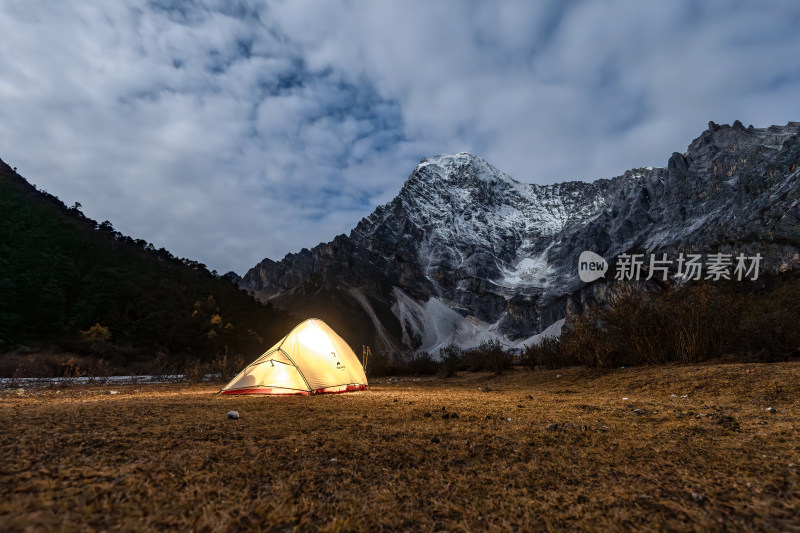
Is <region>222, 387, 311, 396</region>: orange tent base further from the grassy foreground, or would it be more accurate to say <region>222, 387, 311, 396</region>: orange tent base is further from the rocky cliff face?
the rocky cliff face

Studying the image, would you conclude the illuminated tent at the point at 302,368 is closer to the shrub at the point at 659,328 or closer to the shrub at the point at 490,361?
the shrub at the point at 659,328

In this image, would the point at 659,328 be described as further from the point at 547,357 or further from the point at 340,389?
the point at 340,389

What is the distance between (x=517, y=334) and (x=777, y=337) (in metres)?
79.9

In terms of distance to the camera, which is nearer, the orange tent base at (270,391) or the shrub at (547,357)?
the orange tent base at (270,391)

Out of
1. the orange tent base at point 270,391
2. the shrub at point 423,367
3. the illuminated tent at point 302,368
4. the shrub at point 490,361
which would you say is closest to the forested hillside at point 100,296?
the shrub at point 423,367

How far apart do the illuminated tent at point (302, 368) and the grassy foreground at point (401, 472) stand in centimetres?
415

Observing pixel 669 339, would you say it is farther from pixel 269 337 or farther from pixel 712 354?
pixel 269 337

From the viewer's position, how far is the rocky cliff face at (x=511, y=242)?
71.0m

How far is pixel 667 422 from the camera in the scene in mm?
4848

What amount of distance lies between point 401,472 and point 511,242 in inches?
4923

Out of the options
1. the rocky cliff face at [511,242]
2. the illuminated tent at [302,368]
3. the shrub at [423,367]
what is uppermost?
the rocky cliff face at [511,242]

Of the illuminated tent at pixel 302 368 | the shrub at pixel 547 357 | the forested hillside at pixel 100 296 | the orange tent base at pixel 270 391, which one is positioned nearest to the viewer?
the orange tent base at pixel 270 391

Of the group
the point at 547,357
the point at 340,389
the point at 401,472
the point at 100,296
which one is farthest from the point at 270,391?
the point at 100,296

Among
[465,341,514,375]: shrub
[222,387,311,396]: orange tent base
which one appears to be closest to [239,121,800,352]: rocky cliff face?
[465,341,514,375]: shrub
